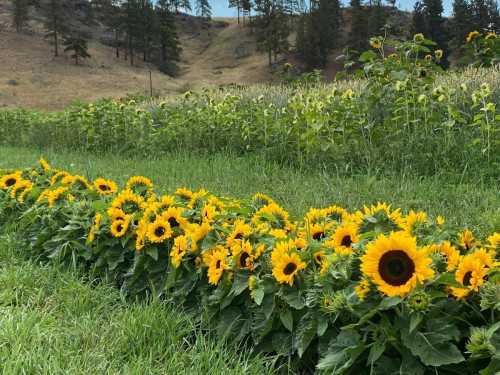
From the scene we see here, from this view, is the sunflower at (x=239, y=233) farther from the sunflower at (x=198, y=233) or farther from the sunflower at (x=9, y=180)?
the sunflower at (x=9, y=180)

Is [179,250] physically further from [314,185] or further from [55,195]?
[314,185]

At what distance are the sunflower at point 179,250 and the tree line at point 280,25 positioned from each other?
37653 mm

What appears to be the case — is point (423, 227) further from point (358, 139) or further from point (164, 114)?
point (164, 114)

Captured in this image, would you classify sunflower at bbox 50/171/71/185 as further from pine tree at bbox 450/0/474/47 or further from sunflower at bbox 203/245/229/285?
pine tree at bbox 450/0/474/47

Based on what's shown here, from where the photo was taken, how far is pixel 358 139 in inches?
196

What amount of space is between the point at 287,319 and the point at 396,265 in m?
0.43

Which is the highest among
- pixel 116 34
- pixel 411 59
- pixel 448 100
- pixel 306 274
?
pixel 116 34

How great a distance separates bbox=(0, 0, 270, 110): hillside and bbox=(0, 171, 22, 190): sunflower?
1232 inches

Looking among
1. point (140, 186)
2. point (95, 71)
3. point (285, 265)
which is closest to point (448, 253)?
point (285, 265)

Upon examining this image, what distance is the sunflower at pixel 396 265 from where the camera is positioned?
132 cm

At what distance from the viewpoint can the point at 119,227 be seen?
2.49 metres

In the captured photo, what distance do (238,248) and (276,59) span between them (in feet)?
168

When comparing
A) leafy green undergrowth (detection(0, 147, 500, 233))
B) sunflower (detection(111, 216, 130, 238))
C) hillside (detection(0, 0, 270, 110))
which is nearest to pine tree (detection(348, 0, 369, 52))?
hillside (detection(0, 0, 270, 110))

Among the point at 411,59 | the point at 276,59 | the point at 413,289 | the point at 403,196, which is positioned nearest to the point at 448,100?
the point at 411,59
